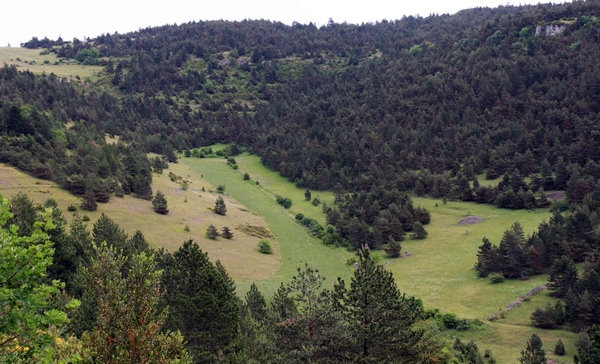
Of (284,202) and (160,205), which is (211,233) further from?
(284,202)

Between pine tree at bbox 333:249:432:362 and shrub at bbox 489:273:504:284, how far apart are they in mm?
34089

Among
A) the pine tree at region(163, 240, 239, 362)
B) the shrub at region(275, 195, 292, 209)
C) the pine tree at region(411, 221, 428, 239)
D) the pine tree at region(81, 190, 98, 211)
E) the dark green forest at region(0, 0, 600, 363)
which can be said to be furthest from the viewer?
the shrub at region(275, 195, 292, 209)

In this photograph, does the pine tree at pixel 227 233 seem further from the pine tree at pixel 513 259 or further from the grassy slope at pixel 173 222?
the pine tree at pixel 513 259

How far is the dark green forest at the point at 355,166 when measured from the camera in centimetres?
2581

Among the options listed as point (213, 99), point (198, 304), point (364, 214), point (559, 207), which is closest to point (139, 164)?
point (364, 214)

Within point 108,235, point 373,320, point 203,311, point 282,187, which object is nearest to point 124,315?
point 373,320

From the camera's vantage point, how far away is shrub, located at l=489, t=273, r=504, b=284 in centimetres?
5667

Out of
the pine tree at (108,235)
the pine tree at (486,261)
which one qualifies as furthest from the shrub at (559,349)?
the pine tree at (108,235)

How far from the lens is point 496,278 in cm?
5675

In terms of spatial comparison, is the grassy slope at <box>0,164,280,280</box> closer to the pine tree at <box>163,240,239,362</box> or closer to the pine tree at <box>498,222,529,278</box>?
the pine tree at <box>163,240,239,362</box>

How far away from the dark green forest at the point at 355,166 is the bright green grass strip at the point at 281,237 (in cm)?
592

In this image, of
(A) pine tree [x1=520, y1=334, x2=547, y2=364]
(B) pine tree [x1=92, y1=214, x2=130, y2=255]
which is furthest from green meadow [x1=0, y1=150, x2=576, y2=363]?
(B) pine tree [x1=92, y1=214, x2=130, y2=255]

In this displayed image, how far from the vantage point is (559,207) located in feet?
262

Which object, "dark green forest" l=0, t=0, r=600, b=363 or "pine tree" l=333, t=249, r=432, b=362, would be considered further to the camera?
"dark green forest" l=0, t=0, r=600, b=363
